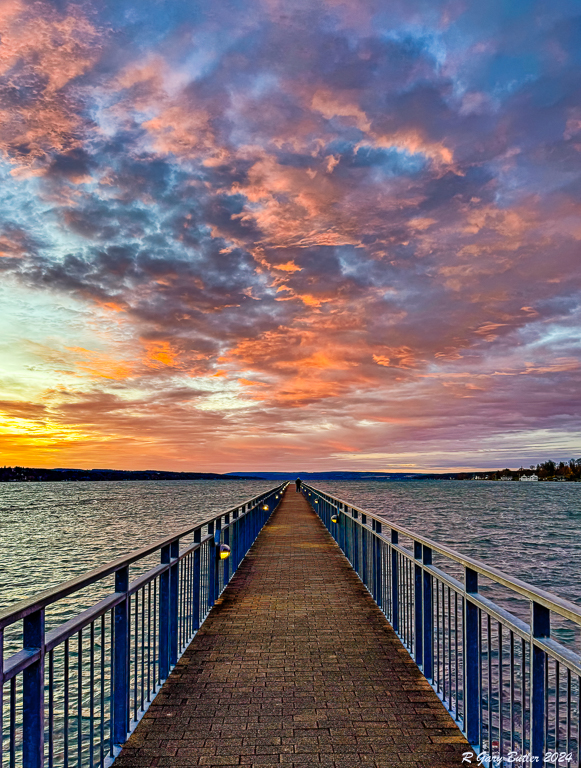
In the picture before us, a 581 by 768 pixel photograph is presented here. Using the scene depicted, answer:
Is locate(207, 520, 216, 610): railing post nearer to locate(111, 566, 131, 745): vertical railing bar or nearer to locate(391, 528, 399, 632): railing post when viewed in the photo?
locate(391, 528, 399, 632): railing post

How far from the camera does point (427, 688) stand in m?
5.00

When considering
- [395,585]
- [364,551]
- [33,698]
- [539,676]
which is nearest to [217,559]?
[364,551]

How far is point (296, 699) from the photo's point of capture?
15.7 feet

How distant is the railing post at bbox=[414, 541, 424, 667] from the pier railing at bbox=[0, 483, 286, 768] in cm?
226

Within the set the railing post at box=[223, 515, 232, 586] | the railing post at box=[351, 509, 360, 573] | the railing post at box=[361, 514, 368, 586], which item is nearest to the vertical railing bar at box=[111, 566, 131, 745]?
the railing post at box=[223, 515, 232, 586]

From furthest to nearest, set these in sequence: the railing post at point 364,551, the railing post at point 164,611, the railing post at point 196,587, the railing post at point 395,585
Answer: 1. the railing post at point 364,551
2. the railing post at point 196,587
3. the railing post at point 395,585
4. the railing post at point 164,611

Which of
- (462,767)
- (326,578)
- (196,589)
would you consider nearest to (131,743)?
(462,767)

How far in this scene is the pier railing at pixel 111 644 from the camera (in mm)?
2656

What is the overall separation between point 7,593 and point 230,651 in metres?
17.1

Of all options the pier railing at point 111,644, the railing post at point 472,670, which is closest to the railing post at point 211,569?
the pier railing at point 111,644

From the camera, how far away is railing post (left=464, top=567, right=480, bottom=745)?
12.7ft

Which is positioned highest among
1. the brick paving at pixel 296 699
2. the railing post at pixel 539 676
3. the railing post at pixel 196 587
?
the railing post at pixel 539 676

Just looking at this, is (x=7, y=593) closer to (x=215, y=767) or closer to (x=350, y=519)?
(x=350, y=519)

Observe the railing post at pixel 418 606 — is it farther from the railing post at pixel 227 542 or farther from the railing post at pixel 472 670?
the railing post at pixel 227 542
